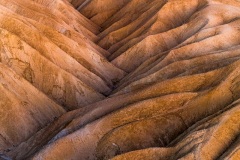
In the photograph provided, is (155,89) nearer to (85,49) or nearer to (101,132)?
(101,132)

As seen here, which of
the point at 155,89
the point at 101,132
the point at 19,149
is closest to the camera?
the point at 101,132

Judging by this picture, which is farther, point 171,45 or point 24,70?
point 171,45

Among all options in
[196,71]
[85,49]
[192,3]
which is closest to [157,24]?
[192,3]

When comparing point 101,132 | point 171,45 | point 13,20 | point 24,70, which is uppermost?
point 13,20

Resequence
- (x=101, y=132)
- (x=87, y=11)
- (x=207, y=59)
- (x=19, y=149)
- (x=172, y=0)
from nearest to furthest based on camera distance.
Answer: (x=101, y=132)
(x=19, y=149)
(x=207, y=59)
(x=172, y=0)
(x=87, y=11)

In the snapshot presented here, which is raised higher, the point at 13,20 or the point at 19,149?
the point at 13,20

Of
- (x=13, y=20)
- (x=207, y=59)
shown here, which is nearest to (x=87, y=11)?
(x=13, y=20)
